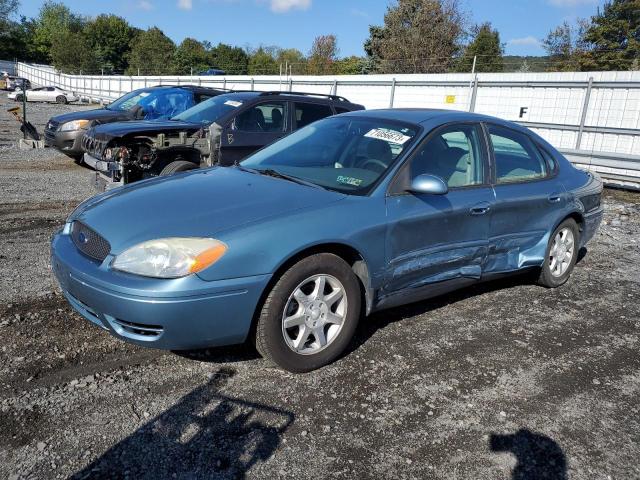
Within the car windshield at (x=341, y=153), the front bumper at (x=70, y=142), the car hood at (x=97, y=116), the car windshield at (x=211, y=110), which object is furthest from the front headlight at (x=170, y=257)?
the car hood at (x=97, y=116)

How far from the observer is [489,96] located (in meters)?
14.6

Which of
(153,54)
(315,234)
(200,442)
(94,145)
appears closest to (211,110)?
(94,145)

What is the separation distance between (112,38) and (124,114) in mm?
88997

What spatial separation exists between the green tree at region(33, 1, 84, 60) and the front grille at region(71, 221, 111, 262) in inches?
4128

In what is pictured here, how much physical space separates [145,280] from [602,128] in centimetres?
1212

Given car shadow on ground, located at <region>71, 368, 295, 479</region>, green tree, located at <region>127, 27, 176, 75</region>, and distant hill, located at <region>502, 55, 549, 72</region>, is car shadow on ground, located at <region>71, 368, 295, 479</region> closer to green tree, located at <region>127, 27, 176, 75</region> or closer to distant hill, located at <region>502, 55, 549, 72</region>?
distant hill, located at <region>502, 55, 549, 72</region>

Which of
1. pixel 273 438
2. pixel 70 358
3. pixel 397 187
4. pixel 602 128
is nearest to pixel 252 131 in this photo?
pixel 397 187

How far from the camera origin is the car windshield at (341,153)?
3789mm

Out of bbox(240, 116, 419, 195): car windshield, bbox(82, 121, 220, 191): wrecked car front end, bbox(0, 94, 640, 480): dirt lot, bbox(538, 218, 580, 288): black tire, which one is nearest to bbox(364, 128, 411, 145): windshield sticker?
bbox(240, 116, 419, 195): car windshield

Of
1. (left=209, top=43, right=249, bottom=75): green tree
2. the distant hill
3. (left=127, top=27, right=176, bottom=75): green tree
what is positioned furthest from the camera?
(left=209, top=43, right=249, bottom=75): green tree

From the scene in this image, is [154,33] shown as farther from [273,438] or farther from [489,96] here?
[273,438]

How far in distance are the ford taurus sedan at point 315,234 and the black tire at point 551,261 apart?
54 mm

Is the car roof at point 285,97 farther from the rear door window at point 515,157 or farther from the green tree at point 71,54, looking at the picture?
the green tree at point 71,54

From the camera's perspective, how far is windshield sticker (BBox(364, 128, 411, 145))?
3.95m
